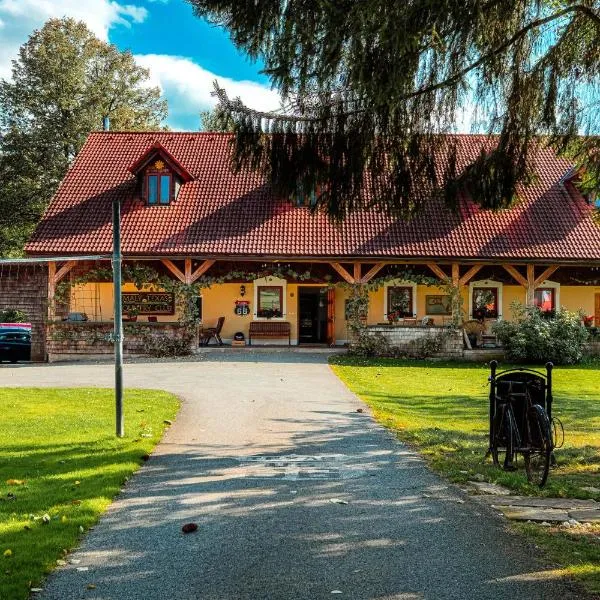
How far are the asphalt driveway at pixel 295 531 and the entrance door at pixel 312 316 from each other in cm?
1717

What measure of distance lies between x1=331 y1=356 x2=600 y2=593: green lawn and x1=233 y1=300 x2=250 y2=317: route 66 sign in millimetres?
5366

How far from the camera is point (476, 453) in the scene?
8367 millimetres

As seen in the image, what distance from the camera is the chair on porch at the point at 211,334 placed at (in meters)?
25.4

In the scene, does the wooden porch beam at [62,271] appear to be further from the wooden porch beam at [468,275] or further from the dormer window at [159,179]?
the wooden porch beam at [468,275]

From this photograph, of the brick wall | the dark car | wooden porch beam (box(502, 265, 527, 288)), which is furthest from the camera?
the dark car

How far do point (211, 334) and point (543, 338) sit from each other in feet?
37.3

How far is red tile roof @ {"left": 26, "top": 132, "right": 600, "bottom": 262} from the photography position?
23.3 metres

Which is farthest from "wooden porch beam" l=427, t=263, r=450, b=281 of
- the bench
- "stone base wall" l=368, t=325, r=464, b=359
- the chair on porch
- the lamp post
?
the lamp post

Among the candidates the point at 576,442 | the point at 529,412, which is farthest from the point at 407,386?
the point at 529,412

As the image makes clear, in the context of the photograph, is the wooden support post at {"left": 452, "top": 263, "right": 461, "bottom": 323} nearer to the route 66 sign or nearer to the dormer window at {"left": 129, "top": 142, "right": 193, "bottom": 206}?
the route 66 sign

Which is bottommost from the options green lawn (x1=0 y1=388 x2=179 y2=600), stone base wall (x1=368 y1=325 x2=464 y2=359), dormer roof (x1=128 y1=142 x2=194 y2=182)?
green lawn (x1=0 y1=388 x2=179 y2=600)

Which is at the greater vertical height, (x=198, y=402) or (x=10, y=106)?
(x=10, y=106)

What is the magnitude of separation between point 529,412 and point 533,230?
1866cm

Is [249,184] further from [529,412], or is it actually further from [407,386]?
[529,412]
